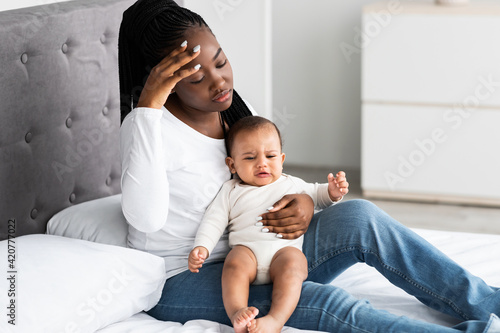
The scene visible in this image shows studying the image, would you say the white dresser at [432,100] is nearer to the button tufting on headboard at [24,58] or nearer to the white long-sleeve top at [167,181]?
the white long-sleeve top at [167,181]

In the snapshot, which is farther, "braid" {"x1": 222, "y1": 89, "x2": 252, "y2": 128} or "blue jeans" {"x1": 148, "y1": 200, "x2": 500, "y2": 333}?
"braid" {"x1": 222, "y1": 89, "x2": 252, "y2": 128}

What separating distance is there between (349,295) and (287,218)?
0.79ft

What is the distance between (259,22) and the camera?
3160mm

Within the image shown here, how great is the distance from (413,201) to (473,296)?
80.2 inches

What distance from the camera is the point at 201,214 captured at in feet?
5.39

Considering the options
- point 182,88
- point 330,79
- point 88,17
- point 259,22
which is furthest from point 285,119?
point 182,88

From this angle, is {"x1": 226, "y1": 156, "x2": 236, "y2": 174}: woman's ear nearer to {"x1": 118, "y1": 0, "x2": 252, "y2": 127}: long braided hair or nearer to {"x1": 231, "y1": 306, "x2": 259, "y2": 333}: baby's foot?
{"x1": 118, "y1": 0, "x2": 252, "y2": 127}: long braided hair

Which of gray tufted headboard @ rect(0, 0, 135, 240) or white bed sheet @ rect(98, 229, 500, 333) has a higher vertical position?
gray tufted headboard @ rect(0, 0, 135, 240)

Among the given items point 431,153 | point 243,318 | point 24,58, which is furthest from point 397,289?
point 431,153

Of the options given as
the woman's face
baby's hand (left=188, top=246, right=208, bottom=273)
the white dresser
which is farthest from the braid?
the white dresser

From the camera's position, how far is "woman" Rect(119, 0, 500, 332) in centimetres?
146

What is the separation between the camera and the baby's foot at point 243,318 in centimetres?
135

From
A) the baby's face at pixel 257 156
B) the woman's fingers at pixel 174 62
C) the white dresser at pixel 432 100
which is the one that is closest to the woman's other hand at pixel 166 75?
the woman's fingers at pixel 174 62

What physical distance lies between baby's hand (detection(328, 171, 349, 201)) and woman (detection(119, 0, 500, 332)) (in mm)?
45
